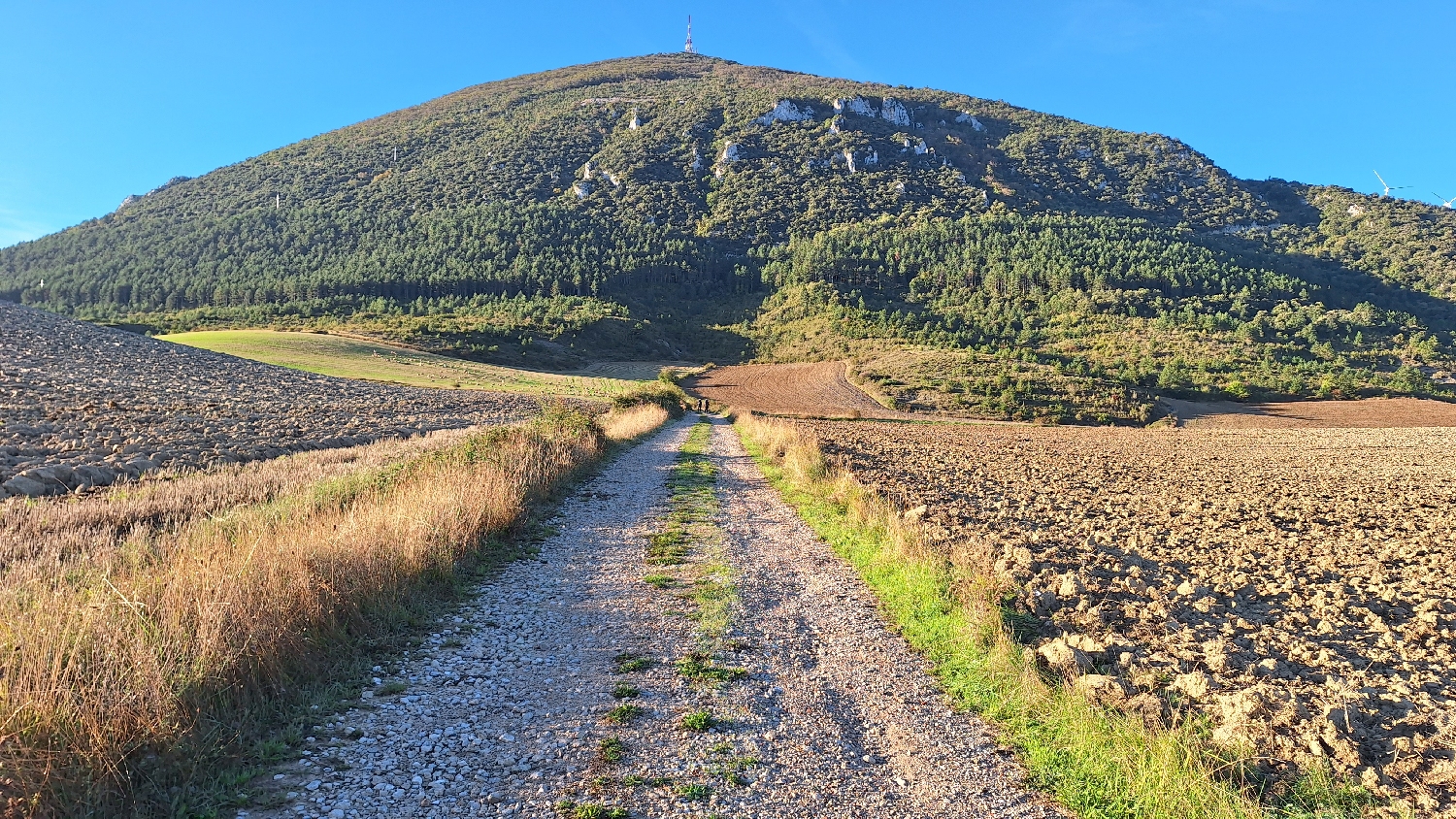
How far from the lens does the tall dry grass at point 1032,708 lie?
3.79m

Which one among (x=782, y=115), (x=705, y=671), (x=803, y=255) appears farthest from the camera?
(x=782, y=115)

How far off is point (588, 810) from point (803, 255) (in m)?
133

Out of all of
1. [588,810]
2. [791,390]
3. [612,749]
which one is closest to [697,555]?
[612,749]

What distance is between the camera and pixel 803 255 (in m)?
131

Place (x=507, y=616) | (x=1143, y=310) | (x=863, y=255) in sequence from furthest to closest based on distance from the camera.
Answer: (x=863, y=255)
(x=1143, y=310)
(x=507, y=616)

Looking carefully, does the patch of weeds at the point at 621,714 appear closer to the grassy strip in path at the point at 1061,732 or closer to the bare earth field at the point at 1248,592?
the grassy strip in path at the point at 1061,732

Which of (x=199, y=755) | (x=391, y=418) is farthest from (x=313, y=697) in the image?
(x=391, y=418)

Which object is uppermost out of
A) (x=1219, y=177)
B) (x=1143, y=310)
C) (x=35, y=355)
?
(x=1219, y=177)

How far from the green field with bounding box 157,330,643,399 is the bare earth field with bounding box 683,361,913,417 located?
9.73m

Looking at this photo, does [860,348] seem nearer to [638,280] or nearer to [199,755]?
[638,280]

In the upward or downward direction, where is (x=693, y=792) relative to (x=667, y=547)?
upward

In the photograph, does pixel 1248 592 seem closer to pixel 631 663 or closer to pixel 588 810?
pixel 631 663

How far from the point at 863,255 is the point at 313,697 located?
5272 inches

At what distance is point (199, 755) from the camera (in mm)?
3594
